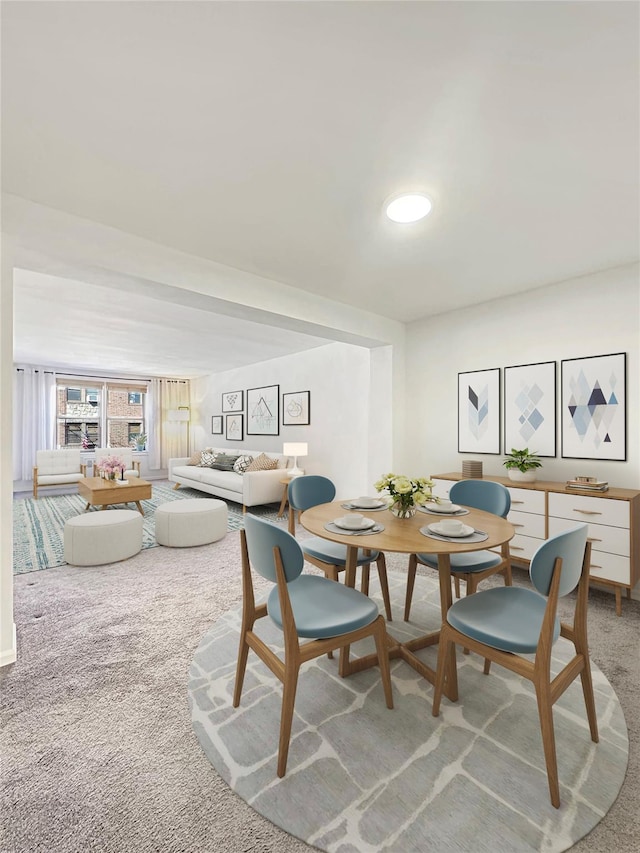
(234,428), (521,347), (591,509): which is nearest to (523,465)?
(591,509)

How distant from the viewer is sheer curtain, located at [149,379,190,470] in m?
8.91

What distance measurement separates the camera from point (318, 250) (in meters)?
2.62

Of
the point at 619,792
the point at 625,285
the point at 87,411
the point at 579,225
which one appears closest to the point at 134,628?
the point at 619,792

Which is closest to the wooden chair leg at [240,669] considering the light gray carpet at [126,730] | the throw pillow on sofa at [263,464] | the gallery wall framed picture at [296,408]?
the light gray carpet at [126,730]

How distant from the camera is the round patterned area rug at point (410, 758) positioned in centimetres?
121

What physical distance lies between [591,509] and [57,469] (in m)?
7.81

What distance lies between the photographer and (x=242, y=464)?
651cm

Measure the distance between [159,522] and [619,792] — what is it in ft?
12.9

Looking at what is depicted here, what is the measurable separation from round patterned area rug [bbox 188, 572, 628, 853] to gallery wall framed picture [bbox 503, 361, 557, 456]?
6.11ft

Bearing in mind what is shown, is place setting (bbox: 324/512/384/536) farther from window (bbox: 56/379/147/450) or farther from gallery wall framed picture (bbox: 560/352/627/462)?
window (bbox: 56/379/147/450)

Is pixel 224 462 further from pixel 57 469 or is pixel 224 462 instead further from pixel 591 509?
pixel 591 509

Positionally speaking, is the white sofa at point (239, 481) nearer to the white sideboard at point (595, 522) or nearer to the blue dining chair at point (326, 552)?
the blue dining chair at point (326, 552)

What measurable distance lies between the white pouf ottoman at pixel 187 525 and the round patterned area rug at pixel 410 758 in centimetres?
213

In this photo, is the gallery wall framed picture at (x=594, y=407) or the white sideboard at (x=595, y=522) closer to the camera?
the white sideboard at (x=595, y=522)
